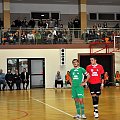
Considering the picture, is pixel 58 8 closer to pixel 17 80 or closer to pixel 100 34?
pixel 100 34

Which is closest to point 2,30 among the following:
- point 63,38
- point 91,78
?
point 63,38

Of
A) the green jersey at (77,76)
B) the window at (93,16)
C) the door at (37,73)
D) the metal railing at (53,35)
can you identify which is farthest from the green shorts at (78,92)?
the window at (93,16)

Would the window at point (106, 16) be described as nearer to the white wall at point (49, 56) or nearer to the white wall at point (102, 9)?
the white wall at point (102, 9)

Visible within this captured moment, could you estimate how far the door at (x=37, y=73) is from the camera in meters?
32.5

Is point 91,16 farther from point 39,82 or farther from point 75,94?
point 75,94

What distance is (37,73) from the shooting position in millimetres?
32562

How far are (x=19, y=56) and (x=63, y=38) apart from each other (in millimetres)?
4355

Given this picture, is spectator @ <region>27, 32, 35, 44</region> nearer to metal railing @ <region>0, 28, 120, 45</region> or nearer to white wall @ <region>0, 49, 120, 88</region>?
metal railing @ <region>0, 28, 120, 45</region>

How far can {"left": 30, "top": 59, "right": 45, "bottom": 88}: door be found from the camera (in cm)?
3253

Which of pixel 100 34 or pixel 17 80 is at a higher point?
pixel 100 34

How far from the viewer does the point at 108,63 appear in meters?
34.5

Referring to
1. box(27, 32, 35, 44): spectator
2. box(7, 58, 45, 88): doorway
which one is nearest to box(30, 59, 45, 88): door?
box(7, 58, 45, 88): doorway

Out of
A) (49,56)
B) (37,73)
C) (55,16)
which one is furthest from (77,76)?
(55,16)

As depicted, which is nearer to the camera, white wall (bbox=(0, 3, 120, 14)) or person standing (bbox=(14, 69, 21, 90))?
person standing (bbox=(14, 69, 21, 90))
